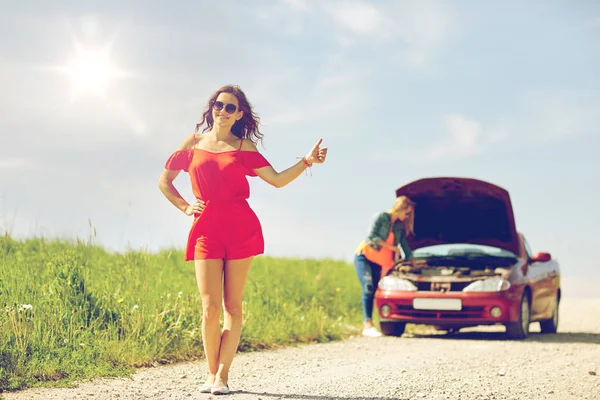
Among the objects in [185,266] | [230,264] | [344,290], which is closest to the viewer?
[230,264]

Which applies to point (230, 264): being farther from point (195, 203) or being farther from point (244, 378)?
point (244, 378)

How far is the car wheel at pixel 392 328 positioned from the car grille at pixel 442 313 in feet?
1.14

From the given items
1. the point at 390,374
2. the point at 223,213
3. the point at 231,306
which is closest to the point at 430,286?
the point at 390,374

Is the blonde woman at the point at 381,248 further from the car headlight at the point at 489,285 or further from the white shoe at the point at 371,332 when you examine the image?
the car headlight at the point at 489,285

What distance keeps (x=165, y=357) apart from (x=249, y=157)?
3.34 metres

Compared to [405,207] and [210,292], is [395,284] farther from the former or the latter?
[210,292]

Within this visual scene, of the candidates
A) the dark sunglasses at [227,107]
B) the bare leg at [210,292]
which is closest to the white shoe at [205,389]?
the bare leg at [210,292]

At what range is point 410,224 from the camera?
12953 millimetres

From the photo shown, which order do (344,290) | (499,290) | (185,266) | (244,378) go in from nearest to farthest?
(244,378)
(499,290)
(185,266)
(344,290)

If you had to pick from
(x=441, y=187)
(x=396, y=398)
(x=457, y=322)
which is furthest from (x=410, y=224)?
(x=396, y=398)

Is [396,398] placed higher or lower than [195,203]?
lower

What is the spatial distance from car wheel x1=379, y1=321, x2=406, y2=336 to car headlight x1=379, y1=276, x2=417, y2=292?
58cm

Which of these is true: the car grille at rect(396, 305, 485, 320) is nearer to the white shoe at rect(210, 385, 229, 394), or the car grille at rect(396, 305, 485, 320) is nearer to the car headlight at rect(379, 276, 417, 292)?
the car headlight at rect(379, 276, 417, 292)

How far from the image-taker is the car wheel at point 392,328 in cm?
1259
